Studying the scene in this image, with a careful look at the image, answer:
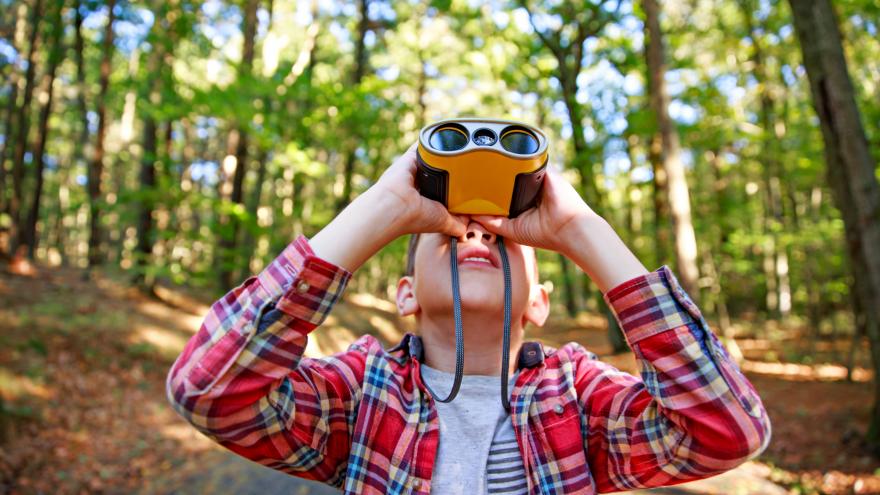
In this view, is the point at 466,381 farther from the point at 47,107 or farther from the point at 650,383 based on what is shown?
the point at 47,107

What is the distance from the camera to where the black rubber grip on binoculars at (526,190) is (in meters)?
1.26

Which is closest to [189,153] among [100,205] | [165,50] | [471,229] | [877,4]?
[165,50]

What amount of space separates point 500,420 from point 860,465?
16.7 ft

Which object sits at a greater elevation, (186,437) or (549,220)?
(549,220)

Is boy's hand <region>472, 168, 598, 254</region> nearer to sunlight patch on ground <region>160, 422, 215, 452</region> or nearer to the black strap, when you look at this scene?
the black strap

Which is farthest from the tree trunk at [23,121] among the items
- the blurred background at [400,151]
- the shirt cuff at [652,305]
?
the shirt cuff at [652,305]

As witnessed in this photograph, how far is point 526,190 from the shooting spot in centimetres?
129

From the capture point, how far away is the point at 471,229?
135 cm

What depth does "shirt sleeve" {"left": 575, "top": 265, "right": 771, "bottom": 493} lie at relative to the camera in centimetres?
107

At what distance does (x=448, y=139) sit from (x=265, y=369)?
0.63m

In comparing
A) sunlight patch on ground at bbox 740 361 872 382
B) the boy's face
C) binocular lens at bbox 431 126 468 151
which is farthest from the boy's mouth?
sunlight patch on ground at bbox 740 361 872 382

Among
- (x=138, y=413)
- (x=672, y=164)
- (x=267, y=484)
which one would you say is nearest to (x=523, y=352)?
(x=267, y=484)

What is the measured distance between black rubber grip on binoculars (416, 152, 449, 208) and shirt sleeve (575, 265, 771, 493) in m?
0.43

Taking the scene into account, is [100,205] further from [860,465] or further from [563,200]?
[860,465]
